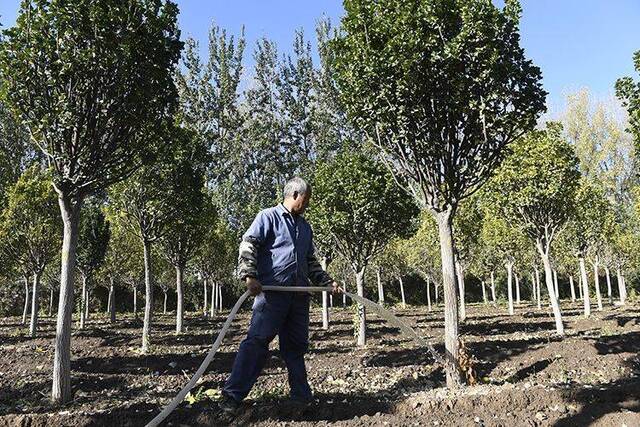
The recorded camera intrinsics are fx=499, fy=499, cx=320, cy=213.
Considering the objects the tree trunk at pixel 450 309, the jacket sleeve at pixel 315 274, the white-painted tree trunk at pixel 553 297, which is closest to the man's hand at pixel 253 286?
the jacket sleeve at pixel 315 274

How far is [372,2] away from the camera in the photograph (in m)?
7.91

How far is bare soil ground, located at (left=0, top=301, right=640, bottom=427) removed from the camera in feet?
14.1

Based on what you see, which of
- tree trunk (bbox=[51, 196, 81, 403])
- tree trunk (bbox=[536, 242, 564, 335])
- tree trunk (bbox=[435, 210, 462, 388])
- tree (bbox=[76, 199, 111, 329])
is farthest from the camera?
tree (bbox=[76, 199, 111, 329])

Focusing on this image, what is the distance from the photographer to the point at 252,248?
180 inches

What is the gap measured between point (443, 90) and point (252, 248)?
14.8 ft

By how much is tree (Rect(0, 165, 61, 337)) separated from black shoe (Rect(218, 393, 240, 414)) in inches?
592

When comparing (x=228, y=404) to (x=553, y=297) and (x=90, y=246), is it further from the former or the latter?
(x=90, y=246)

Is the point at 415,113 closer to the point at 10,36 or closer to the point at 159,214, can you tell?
the point at 10,36

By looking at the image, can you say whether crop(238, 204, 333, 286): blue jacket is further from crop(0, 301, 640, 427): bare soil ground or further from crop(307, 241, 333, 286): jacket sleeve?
crop(0, 301, 640, 427): bare soil ground

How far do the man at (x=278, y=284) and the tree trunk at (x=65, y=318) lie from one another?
12.2 feet

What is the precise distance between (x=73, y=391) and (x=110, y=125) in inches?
168

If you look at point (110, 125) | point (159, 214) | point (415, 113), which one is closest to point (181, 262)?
point (159, 214)

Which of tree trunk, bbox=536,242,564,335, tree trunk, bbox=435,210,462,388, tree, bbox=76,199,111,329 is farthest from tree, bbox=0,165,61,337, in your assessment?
tree trunk, bbox=536,242,564,335

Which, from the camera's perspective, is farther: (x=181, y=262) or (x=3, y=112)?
(x=3, y=112)
